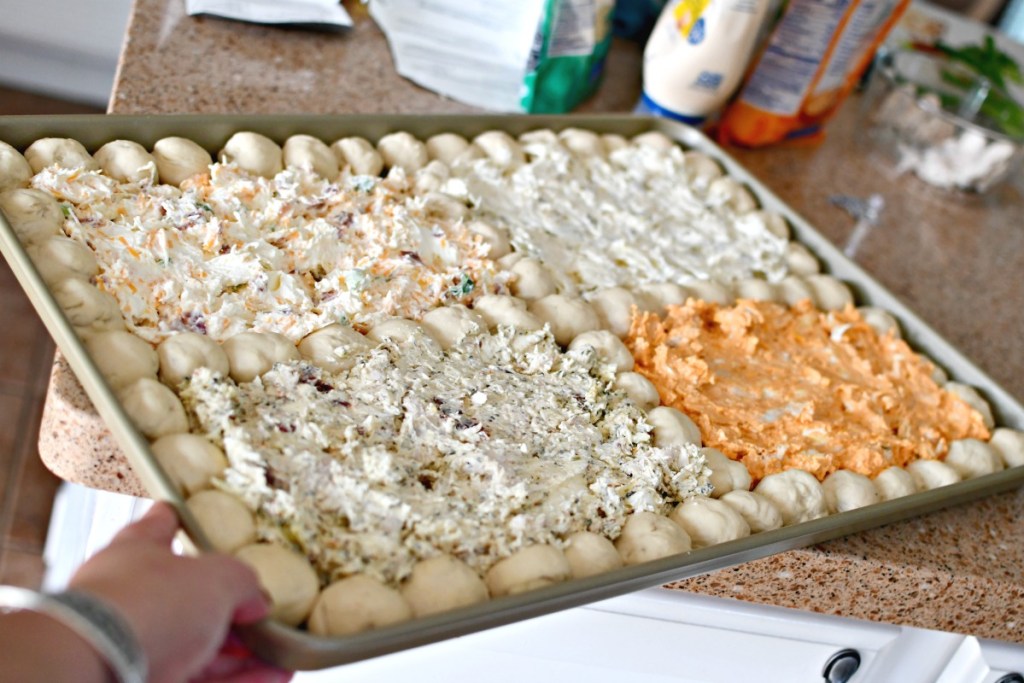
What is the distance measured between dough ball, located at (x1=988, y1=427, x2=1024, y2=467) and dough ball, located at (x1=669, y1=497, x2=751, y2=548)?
0.39 metres

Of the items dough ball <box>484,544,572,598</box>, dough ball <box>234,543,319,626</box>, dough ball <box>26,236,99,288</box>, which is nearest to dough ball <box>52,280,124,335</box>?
dough ball <box>26,236,99,288</box>

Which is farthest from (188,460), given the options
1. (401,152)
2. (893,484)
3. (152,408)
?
(893,484)

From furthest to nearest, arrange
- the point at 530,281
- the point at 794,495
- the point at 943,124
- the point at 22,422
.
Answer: the point at 22,422
the point at 943,124
the point at 530,281
the point at 794,495

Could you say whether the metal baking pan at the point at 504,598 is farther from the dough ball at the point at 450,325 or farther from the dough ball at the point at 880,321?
the dough ball at the point at 450,325

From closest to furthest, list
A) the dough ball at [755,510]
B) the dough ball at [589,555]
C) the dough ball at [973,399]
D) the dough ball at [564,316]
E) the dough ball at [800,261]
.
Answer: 1. the dough ball at [589,555]
2. the dough ball at [755,510]
3. the dough ball at [564,316]
4. the dough ball at [973,399]
5. the dough ball at [800,261]

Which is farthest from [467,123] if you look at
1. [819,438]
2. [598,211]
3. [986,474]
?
[986,474]

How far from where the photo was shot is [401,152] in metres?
0.98

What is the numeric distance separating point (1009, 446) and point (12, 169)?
98 centimetres

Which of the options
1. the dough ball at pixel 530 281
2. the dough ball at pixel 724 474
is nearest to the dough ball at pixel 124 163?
the dough ball at pixel 530 281

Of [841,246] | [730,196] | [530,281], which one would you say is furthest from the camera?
[841,246]

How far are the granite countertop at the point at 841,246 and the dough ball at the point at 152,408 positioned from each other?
0.07 metres

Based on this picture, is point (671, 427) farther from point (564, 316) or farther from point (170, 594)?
point (170, 594)

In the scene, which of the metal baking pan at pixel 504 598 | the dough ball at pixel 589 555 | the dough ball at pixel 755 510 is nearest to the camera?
the metal baking pan at pixel 504 598

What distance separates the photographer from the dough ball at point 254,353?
675mm
